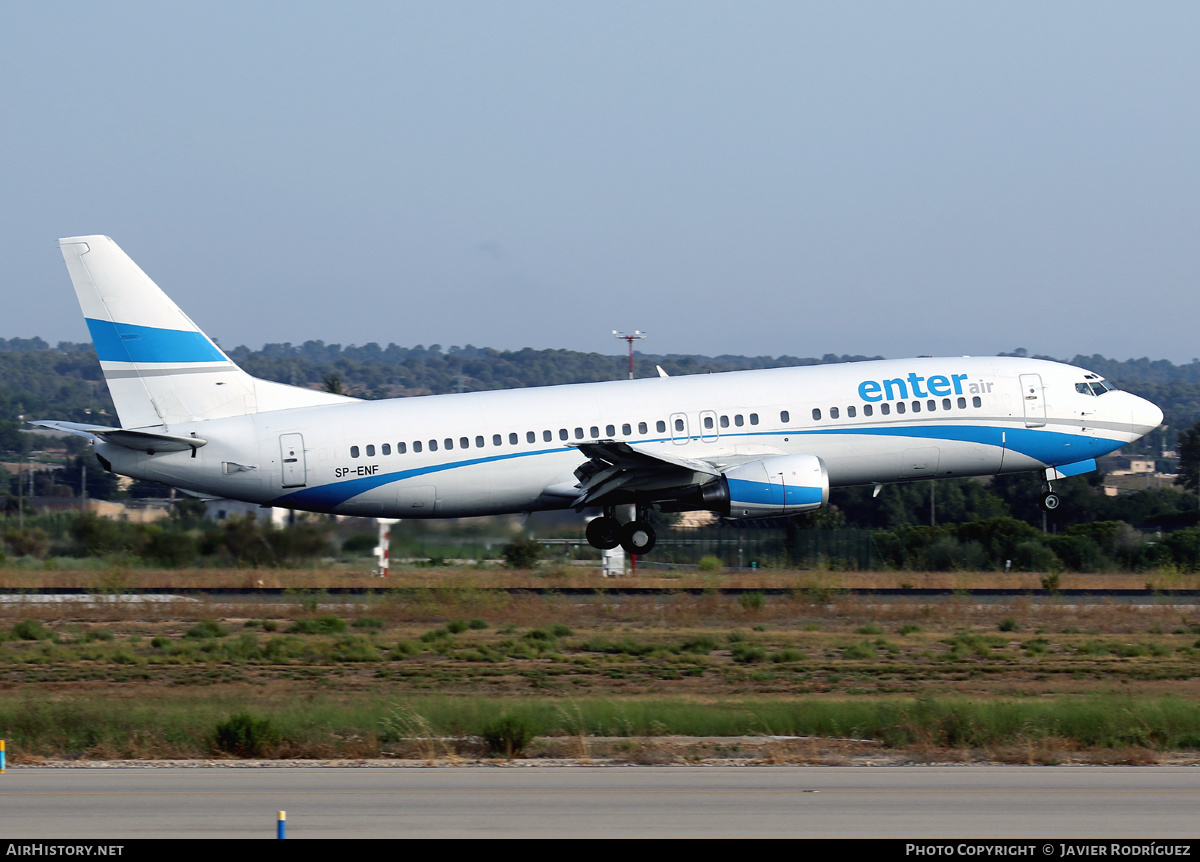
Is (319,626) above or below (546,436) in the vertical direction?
below

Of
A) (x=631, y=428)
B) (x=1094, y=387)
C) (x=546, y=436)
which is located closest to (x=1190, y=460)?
(x=1094, y=387)

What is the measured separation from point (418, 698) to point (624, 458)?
1139cm

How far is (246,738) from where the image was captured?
15.9m

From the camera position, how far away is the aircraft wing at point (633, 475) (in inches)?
1201

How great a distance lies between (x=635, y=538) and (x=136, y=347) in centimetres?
1222

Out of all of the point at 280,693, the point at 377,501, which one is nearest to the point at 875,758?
the point at 280,693

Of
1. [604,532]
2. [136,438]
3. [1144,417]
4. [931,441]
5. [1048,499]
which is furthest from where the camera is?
[1144,417]

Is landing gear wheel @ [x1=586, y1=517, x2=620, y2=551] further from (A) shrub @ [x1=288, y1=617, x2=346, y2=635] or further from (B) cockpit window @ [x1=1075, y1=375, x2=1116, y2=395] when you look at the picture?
(B) cockpit window @ [x1=1075, y1=375, x2=1116, y2=395]

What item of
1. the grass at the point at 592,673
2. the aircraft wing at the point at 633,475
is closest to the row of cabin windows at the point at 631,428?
the aircraft wing at the point at 633,475

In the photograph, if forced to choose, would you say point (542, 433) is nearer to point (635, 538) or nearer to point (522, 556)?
point (635, 538)

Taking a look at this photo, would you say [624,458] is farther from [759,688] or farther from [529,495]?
[759,688]

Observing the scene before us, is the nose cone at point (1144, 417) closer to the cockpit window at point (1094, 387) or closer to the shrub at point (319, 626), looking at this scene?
the cockpit window at point (1094, 387)

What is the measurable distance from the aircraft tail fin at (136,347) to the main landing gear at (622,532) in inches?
341

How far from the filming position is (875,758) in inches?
616
